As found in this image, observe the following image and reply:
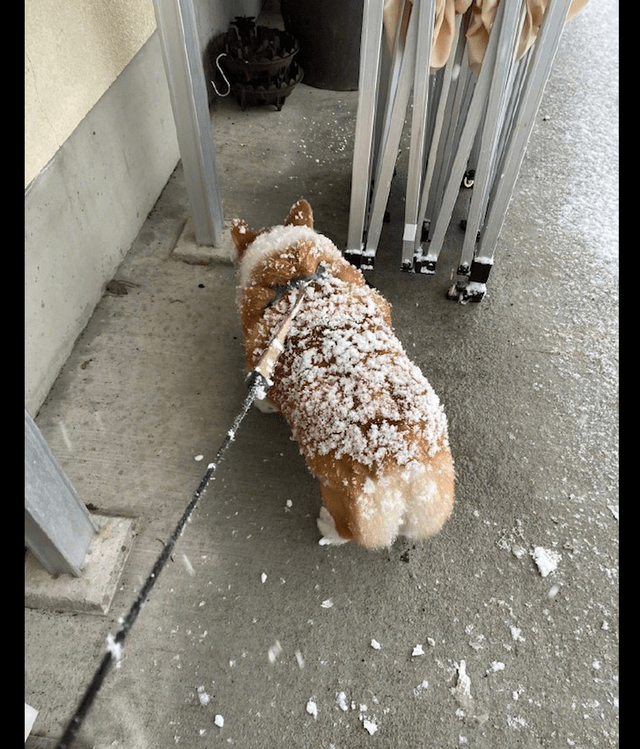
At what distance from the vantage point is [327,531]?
6.47 feet

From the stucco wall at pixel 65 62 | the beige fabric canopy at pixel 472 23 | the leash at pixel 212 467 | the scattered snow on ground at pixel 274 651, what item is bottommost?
the scattered snow on ground at pixel 274 651

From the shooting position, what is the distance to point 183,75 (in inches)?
90.9

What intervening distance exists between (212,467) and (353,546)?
34.1 inches

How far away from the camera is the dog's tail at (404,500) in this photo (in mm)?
1558

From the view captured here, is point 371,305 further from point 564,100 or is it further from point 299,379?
point 564,100

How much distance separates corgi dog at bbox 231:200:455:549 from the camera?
1.57m

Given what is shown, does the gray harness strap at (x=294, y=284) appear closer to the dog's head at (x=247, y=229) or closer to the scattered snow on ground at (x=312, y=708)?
the dog's head at (x=247, y=229)

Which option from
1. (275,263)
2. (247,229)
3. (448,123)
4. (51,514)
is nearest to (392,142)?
(448,123)

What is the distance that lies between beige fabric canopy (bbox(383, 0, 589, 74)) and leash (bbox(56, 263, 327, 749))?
973mm

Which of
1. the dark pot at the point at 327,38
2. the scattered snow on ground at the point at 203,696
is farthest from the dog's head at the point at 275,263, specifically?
the dark pot at the point at 327,38

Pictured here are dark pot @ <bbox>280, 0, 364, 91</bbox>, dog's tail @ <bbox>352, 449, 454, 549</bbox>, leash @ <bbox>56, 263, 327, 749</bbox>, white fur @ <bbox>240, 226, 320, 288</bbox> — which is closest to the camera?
leash @ <bbox>56, 263, 327, 749</bbox>

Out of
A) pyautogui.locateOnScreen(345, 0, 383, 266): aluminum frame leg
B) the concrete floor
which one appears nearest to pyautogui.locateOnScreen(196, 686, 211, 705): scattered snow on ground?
the concrete floor

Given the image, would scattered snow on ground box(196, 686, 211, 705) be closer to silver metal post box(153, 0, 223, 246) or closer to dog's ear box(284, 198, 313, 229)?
dog's ear box(284, 198, 313, 229)
